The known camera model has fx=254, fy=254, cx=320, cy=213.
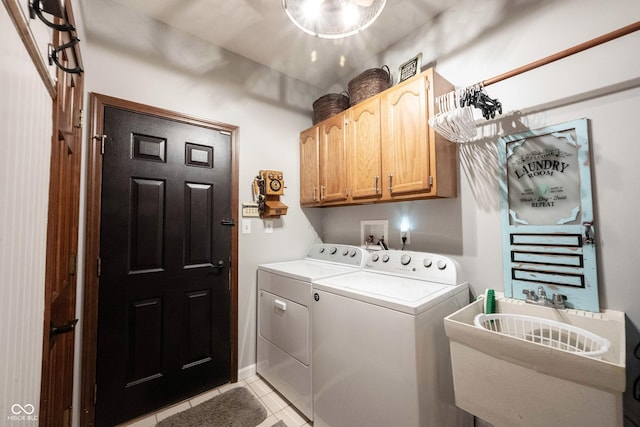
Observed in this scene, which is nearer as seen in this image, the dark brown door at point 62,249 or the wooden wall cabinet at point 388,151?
the dark brown door at point 62,249

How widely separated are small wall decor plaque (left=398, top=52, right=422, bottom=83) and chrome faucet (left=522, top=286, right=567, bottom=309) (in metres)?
1.55

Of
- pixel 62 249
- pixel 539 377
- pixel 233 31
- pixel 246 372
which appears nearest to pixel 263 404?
pixel 246 372

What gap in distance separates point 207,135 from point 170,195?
1.85 feet

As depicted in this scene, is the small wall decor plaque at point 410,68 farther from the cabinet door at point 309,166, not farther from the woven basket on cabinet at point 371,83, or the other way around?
the cabinet door at point 309,166

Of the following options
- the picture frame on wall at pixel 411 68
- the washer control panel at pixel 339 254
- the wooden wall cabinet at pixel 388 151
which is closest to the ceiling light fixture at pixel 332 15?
the wooden wall cabinet at pixel 388 151

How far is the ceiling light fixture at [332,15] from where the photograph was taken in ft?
4.15

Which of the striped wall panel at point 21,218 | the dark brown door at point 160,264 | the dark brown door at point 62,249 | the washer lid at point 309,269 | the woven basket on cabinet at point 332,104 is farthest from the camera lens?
the woven basket on cabinet at point 332,104

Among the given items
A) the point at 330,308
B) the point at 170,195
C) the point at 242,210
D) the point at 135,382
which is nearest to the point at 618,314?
the point at 330,308

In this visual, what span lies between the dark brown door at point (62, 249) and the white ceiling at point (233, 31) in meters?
0.61

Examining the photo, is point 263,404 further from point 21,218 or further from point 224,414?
point 21,218

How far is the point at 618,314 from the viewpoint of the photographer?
1.15 m

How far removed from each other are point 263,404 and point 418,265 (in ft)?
4.90

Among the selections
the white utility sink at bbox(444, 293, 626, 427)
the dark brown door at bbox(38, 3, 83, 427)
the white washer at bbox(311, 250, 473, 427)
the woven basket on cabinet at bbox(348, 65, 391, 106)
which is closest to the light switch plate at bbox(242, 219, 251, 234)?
the white washer at bbox(311, 250, 473, 427)

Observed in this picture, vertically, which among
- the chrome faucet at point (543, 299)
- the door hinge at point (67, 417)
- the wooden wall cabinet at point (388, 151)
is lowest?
the door hinge at point (67, 417)
